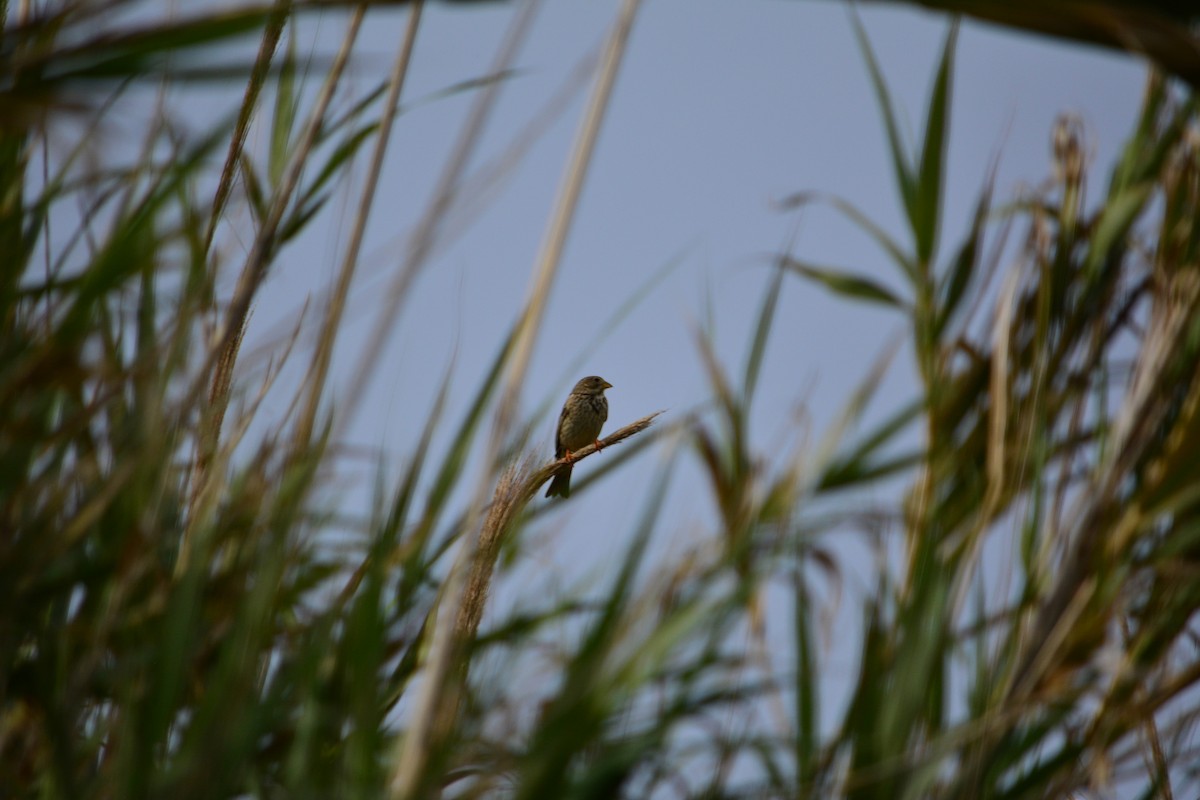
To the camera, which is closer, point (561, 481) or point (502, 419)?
point (502, 419)

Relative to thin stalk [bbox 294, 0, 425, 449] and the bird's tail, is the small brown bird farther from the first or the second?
thin stalk [bbox 294, 0, 425, 449]

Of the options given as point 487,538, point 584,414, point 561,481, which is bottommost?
point 487,538

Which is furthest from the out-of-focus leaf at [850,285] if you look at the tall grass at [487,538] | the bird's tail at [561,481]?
the bird's tail at [561,481]

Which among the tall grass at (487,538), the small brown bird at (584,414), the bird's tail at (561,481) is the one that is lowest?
the tall grass at (487,538)

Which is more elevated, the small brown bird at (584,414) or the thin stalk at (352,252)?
the small brown bird at (584,414)

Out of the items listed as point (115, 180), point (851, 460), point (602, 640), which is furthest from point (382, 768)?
point (115, 180)

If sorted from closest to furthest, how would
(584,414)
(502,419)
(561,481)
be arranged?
(502,419), (561,481), (584,414)

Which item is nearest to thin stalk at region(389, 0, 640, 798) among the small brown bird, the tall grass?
the tall grass

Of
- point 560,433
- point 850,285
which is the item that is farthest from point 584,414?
point 850,285

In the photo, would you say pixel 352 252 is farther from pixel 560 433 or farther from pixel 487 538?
pixel 560 433

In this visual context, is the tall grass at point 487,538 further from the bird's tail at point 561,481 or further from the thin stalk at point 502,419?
the bird's tail at point 561,481

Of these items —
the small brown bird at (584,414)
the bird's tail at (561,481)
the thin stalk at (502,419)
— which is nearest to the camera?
the thin stalk at (502,419)

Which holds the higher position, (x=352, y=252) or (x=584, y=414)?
(x=584, y=414)

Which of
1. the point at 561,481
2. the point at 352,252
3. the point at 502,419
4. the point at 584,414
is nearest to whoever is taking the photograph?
the point at 502,419
